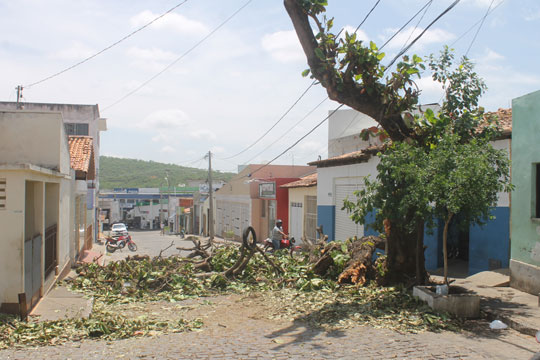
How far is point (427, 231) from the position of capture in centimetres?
923

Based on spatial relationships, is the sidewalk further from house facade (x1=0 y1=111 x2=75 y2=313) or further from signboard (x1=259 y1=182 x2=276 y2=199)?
signboard (x1=259 y1=182 x2=276 y2=199)

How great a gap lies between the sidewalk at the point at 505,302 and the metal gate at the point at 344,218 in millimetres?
7167

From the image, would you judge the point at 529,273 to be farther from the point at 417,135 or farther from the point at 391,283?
the point at 417,135

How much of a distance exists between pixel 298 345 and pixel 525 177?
6.34 metres

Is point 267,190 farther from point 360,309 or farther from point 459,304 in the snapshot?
point 459,304

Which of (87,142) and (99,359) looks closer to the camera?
(99,359)

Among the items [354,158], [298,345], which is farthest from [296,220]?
[298,345]

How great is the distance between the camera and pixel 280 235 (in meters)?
18.3

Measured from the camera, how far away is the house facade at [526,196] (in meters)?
9.68

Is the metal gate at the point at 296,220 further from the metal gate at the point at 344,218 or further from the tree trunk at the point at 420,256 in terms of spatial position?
the tree trunk at the point at 420,256

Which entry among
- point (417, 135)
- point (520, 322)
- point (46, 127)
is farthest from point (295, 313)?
point (46, 127)

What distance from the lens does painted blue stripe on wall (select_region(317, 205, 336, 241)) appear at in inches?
789

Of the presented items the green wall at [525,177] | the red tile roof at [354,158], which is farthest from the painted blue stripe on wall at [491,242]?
the red tile roof at [354,158]

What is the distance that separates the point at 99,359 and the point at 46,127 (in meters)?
6.77
